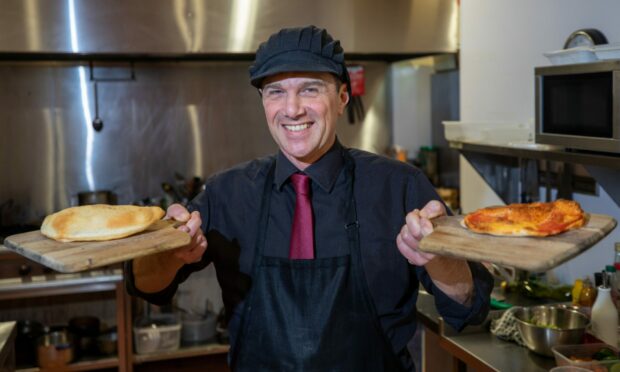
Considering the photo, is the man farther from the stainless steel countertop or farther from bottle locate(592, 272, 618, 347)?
bottle locate(592, 272, 618, 347)

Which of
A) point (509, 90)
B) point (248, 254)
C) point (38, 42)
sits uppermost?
point (38, 42)

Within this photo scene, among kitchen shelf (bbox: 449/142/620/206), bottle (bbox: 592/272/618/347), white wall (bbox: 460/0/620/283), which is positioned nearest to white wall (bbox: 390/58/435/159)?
white wall (bbox: 460/0/620/283)

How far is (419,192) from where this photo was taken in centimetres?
205

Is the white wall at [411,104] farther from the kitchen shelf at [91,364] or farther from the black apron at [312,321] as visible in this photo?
the black apron at [312,321]

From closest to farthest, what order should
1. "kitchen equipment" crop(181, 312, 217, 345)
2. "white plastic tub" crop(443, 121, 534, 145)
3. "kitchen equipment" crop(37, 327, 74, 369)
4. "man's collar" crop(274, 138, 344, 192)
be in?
"man's collar" crop(274, 138, 344, 192), "white plastic tub" crop(443, 121, 534, 145), "kitchen equipment" crop(37, 327, 74, 369), "kitchen equipment" crop(181, 312, 217, 345)

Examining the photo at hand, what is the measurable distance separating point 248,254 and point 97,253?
2.03ft

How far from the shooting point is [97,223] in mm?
1670

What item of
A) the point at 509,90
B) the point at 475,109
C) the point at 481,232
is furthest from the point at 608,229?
the point at 475,109

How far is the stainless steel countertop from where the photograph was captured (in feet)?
7.92

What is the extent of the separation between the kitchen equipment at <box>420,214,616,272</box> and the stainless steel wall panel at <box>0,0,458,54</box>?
9.67ft

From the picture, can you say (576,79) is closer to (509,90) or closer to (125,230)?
(509,90)

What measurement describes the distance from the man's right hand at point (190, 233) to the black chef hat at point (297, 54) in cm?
42

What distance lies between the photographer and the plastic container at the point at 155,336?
4.24 metres

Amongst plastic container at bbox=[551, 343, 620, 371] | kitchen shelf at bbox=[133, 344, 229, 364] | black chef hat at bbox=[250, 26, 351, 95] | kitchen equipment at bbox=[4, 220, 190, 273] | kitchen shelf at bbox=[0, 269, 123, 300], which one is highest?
black chef hat at bbox=[250, 26, 351, 95]
